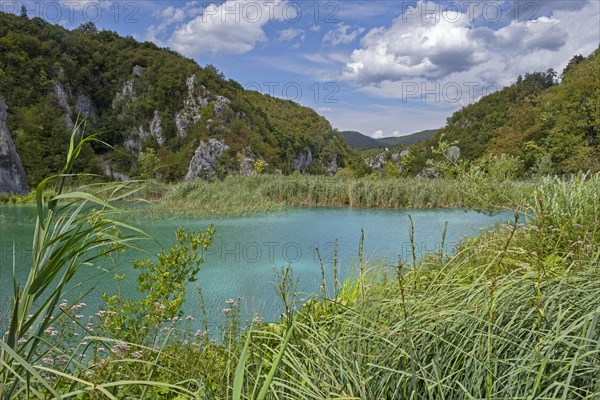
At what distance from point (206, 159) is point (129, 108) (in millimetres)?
13265

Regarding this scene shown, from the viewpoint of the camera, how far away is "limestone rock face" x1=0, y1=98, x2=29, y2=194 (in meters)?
21.9

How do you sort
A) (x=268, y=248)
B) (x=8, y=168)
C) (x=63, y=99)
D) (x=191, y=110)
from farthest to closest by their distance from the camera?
(x=191, y=110) < (x=63, y=99) < (x=8, y=168) < (x=268, y=248)

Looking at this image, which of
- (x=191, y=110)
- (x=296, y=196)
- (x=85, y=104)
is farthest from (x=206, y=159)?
(x=296, y=196)

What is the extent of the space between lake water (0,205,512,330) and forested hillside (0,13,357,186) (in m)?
23.0

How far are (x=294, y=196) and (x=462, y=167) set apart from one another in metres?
10.0

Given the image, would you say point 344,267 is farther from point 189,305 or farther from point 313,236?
point 313,236

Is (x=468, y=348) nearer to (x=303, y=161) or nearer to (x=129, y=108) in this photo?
(x=129, y=108)

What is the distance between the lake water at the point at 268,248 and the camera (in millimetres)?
Result: 4395

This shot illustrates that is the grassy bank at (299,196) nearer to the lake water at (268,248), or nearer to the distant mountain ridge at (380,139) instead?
the lake water at (268,248)

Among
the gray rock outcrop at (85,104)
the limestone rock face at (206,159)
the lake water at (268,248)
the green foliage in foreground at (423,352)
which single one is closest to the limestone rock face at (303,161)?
the limestone rock face at (206,159)

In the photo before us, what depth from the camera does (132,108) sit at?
43.1 meters

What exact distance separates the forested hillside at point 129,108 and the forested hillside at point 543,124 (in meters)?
18.3

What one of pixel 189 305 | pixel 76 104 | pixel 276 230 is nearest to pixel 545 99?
pixel 276 230

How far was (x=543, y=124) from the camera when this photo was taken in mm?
24469
